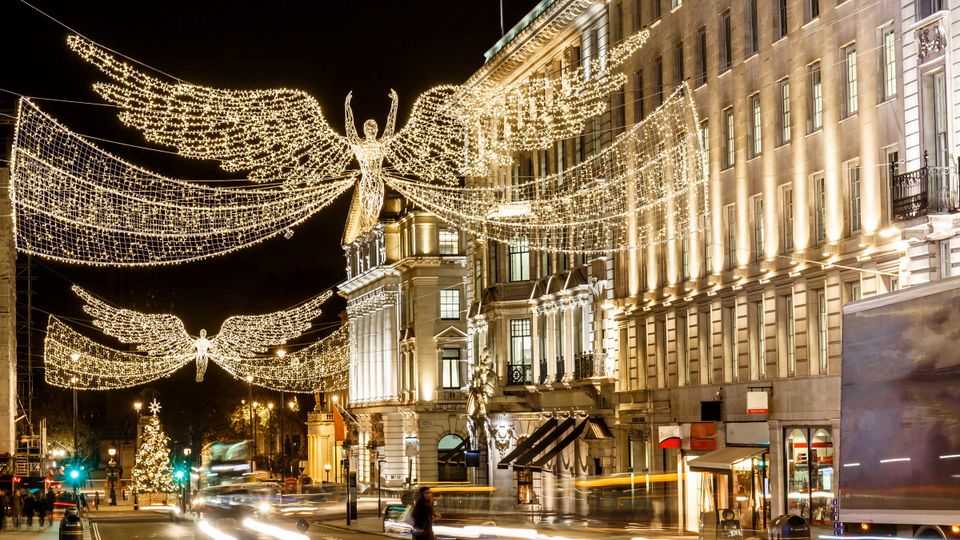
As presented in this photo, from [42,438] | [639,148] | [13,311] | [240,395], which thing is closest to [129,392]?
[240,395]

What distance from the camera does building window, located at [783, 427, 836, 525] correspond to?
3884 centimetres

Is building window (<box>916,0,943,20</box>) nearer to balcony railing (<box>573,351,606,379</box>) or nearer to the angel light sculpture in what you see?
balcony railing (<box>573,351,606,379</box>)

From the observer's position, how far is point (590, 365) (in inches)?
2264

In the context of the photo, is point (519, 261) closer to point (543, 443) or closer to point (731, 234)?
point (543, 443)

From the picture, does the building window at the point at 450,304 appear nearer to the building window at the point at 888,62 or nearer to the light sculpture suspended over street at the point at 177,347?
the light sculpture suspended over street at the point at 177,347

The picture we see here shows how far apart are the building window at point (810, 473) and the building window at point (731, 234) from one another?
554cm

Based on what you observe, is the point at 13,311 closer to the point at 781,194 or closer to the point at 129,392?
the point at 781,194

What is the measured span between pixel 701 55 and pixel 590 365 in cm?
1442

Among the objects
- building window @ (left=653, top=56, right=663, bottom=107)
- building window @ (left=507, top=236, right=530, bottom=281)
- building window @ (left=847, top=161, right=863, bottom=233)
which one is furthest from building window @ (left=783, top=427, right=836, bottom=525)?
building window @ (left=507, top=236, right=530, bottom=281)

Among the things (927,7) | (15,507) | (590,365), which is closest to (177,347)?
(15,507)

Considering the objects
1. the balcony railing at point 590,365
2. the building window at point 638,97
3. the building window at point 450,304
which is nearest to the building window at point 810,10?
the building window at point 638,97

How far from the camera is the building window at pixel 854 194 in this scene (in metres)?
37.4

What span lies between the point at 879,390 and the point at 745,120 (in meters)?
26.0

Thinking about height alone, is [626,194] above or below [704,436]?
above
